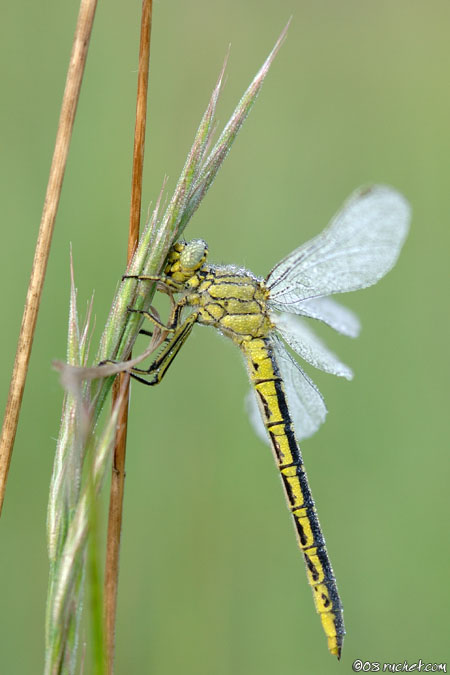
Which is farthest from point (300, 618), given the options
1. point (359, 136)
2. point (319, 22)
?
point (319, 22)

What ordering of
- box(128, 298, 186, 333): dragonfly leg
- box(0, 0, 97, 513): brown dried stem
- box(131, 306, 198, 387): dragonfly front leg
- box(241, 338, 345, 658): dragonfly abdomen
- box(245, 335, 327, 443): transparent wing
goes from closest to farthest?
1. box(0, 0, 97, 513): brown dried stem
2. box(128, 298, 186, 333): dragonfly leg
3. box(131, 306, 198, 387): dragonfly front leg
4. box(241, 338, 345, 658): dragonfly abdomen
5. box(245, 335, 327, 443): transparent wing

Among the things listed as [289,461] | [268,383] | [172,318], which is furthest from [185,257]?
[289,461]

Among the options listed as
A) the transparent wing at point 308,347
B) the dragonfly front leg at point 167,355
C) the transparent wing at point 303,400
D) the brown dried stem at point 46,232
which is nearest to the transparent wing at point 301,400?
the transparent wing at point 303,400

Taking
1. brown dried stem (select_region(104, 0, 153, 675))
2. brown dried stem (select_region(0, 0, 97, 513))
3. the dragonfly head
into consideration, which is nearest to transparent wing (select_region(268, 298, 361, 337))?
the dragonfly head

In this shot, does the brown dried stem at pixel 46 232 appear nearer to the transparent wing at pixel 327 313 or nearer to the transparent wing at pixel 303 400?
the transparent wing at pixel 327 313

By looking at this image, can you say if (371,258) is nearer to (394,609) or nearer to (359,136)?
(394,609)

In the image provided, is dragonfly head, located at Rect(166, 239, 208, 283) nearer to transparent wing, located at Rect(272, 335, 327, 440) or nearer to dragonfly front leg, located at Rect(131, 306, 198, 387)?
dragonfly front leg, located at Rect(131, 306, 198, 387)

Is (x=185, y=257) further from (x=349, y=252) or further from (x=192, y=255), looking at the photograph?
(x=349, y=252)
